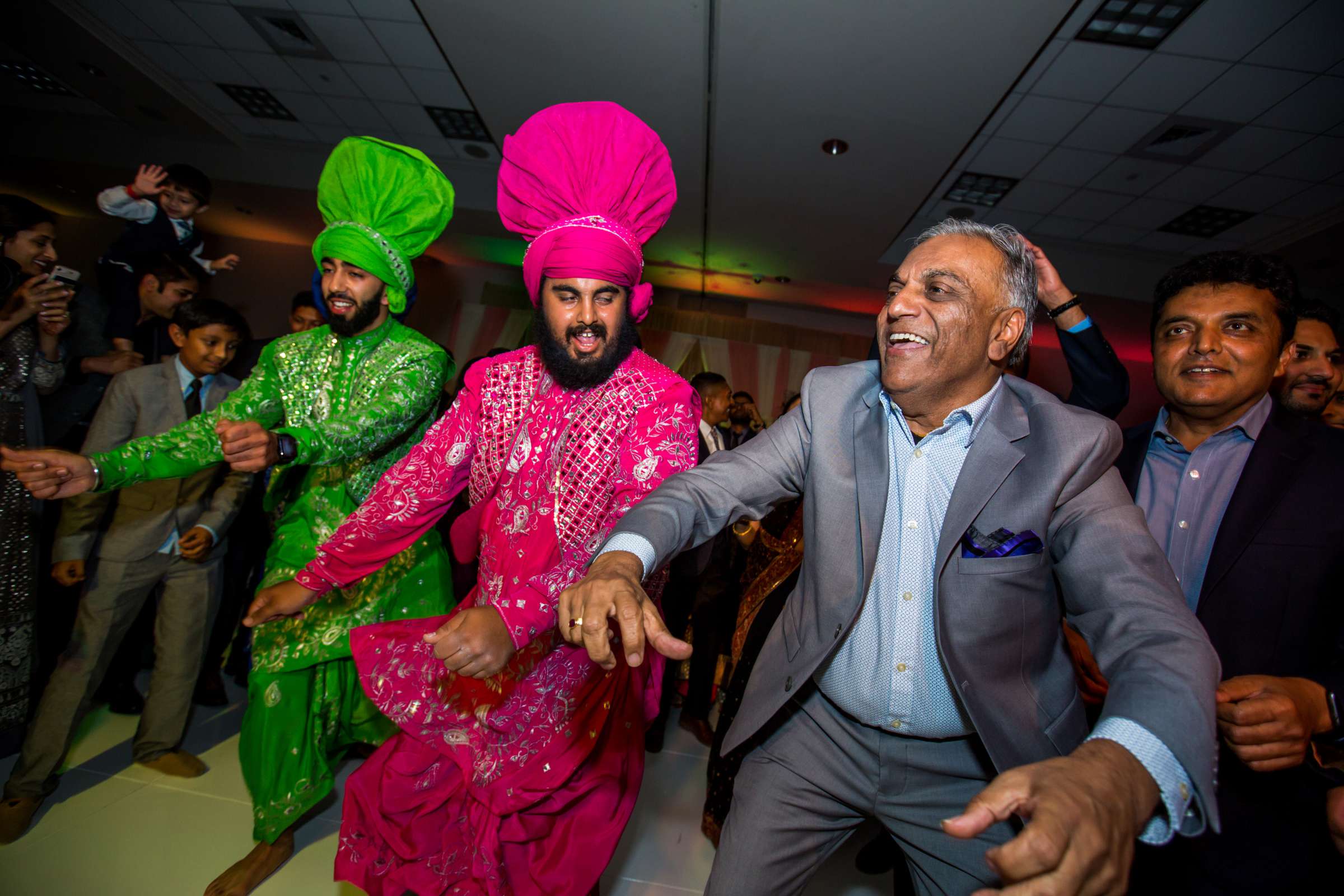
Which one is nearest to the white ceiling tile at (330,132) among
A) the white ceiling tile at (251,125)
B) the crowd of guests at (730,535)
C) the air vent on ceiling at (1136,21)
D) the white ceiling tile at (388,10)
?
the white ceiling tile at (251,125)

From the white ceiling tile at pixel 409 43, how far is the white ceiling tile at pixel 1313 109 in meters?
6.63

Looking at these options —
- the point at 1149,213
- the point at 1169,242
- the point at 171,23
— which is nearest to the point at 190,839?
the point at 171,23

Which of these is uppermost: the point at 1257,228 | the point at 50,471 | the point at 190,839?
the point at 1257,228

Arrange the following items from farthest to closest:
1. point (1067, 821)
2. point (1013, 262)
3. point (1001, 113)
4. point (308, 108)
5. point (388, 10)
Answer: point (308, 108) → point (1001, 113) → point (388, 10) → point (1013, 262) → point (1067, 821)

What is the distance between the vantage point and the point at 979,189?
6.27 metres

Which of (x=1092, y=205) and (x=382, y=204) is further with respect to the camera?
(x=1092, y=205)

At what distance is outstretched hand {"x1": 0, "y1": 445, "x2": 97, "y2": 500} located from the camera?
1.70m

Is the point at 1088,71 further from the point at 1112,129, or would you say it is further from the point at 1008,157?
the point at 1008,157

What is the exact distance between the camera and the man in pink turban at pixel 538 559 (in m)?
1.67

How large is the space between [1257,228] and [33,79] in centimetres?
1311

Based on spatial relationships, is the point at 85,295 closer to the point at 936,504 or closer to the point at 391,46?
the point at 391,46

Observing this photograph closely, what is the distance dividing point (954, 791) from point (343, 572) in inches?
66.0

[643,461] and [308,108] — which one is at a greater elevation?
[308,108]

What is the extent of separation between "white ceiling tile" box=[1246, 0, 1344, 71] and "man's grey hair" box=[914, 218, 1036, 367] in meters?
4.21
